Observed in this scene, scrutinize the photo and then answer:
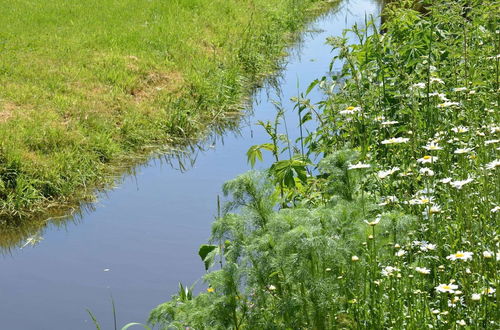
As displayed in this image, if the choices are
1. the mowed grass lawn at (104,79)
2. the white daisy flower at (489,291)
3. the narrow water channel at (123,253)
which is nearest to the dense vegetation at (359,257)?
the white daisy flower at (489,291)

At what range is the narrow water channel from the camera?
555 centimetres

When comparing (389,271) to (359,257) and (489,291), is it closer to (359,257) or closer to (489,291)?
(359,257)

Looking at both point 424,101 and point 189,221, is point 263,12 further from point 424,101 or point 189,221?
point 424,101

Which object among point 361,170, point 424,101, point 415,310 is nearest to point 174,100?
point 424,101

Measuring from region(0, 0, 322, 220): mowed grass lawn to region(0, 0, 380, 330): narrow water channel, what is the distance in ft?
1.46

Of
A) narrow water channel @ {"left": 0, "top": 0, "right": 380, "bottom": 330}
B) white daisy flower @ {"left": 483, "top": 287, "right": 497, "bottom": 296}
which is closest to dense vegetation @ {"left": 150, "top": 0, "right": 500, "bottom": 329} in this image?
white daisy flower @ {"left": 483, "top": 287, "right": 497, "bottom": 296}

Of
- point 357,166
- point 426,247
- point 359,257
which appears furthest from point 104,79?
point 426,247

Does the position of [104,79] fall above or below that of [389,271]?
below

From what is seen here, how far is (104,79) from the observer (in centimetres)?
967

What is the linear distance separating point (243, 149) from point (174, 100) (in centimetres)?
123

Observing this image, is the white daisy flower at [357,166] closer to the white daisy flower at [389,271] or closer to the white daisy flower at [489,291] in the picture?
the white daisy flower at [389,271]

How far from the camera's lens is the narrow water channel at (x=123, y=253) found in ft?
18.2

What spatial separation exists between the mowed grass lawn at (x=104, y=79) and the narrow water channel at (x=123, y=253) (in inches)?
17.5

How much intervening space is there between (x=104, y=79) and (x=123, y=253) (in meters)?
3.76
